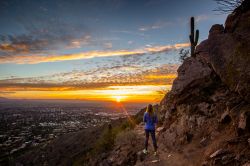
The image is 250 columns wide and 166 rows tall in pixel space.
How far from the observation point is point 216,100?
13.9m

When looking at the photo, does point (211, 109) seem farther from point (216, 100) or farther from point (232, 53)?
point (232, 53)

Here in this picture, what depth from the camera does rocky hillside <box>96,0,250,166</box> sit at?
33.1 feet

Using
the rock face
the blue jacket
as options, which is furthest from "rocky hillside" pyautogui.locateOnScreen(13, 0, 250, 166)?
the blue jacket

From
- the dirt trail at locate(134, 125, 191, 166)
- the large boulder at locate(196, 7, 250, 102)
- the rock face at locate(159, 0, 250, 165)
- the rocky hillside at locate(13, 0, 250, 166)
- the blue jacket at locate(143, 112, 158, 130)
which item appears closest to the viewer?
the rock face at locate(159, 0, 250, 165)

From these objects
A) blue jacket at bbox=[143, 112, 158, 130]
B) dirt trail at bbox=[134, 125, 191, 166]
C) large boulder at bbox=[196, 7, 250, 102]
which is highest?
large boulder at bbox=[196, 7, 250, 102]

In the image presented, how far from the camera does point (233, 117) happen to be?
11094 mm

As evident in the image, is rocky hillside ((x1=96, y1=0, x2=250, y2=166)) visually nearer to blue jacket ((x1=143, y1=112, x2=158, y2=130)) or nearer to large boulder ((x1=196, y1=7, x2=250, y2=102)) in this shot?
large boulder ((x1=196, y1=7, x2=250, y2=102))

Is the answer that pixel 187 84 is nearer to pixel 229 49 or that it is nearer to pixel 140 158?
pixel 229 49

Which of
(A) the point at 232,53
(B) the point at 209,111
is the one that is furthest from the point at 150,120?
(A) the point at 232,53

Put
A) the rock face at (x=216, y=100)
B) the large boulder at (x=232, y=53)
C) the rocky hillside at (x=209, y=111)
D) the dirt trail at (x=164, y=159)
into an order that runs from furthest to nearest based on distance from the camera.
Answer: the dirt trail at (x=164, y=159)
the large boulder at (x=232, y=53)
the rocky hillside at (x=209, y=111)
the rock face at (x=216, y=100)

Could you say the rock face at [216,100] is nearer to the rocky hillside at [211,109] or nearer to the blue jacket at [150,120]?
the rocky hillside at [211,109]

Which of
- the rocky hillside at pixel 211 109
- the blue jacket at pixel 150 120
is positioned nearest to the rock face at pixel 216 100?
the rocky hillside at pixel 211 109

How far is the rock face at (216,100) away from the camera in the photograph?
1002 centimetres

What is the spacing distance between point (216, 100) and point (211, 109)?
60 cm
